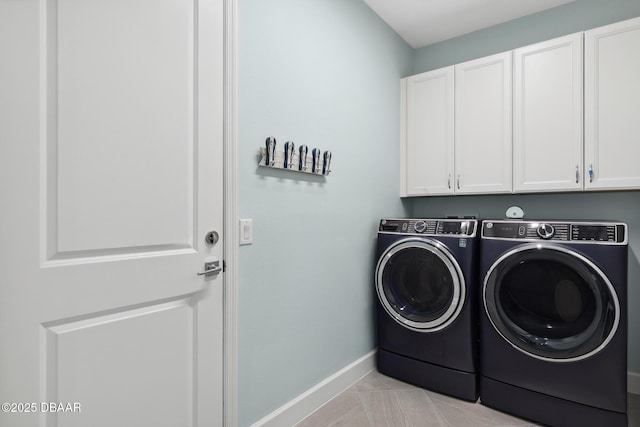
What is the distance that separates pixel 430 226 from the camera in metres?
2.16

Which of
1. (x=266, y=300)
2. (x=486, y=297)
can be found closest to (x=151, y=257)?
(x=266, y=300)

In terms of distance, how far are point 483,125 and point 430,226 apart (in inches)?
35.1

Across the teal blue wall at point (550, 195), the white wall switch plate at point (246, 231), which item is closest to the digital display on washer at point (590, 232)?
the teal blue wall at point (550, 195)

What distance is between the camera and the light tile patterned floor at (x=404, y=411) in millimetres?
1794

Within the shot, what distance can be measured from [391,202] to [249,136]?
148cm

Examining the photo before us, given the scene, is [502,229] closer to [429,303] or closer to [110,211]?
[429,303]

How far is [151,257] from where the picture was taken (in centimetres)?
121

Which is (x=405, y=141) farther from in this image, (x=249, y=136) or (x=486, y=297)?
(x=249, y=136)

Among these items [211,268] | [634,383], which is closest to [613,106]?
[634,383]

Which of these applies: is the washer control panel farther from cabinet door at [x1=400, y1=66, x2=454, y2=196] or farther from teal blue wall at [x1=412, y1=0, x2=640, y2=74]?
teal blue wall at [x1=412, y1=0, x2=640, y2=74]

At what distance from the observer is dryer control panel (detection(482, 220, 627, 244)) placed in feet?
5.30

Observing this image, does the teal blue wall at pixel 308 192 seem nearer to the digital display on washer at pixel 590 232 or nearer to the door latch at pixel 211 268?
the door latch at pixel 211 268

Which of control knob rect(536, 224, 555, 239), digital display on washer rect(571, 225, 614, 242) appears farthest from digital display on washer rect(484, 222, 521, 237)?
digital display on washer rect(571, 225, 614, 242)

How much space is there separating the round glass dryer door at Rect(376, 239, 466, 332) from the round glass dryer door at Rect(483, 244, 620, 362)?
0.20 metres
